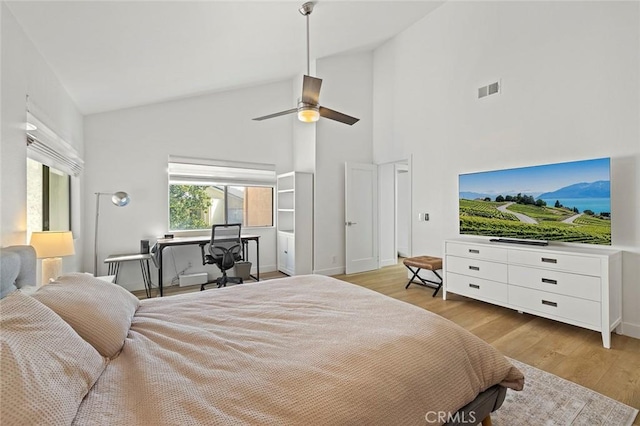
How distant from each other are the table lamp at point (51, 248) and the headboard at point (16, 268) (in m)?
0.32

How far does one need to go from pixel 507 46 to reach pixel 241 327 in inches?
168

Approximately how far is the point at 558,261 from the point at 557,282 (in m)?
0.20

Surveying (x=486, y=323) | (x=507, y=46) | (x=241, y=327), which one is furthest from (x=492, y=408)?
(x=507, y=46)

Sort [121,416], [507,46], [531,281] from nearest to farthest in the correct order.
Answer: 1. [121,416]
2. [531,281]
3. [507,46]

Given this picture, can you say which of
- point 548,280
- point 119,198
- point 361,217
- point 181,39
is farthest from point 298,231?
point 548,280

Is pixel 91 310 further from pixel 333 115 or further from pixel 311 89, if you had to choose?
pixel 333 115

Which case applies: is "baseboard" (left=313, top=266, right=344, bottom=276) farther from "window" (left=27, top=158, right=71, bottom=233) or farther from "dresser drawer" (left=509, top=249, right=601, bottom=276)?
"window" (left=27, top=158, right=71, bottom=233)

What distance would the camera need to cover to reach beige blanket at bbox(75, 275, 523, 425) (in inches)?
34.7

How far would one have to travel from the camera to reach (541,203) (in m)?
3.12

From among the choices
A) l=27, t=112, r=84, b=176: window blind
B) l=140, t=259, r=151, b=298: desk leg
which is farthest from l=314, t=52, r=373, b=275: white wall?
l=27, t=112, r=84, b=176: window blind

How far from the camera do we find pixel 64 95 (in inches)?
119

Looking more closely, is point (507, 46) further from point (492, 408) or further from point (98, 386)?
point (98, 386)

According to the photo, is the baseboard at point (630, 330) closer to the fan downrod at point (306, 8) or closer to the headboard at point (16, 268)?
the fan downrod at point (306, 8)

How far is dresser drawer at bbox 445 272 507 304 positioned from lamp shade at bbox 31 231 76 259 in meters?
3.96
